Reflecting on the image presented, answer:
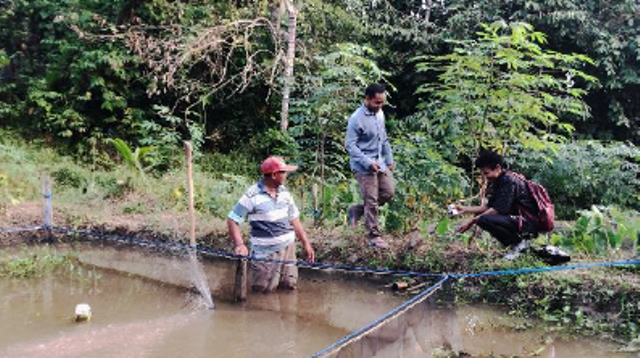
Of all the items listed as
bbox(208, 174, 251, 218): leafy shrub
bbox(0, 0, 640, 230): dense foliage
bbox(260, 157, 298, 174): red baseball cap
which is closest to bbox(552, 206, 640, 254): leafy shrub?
bbox(260, 157, 298, 174): red baseball cap

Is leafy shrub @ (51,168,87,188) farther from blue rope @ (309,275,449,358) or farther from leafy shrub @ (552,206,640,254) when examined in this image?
leafy shrub @ (552,206,640,254)

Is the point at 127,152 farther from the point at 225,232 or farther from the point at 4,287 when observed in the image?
the point at 4,287

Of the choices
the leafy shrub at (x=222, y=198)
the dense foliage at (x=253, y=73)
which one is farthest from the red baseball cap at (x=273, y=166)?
the leafy shrub at (x=222, y=198)

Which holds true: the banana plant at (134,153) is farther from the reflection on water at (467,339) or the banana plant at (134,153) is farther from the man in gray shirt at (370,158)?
the reflection on water at (467,339)

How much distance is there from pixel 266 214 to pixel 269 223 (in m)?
0.11

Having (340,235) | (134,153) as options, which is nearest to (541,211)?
(340,235)

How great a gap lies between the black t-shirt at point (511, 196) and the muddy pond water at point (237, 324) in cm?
102

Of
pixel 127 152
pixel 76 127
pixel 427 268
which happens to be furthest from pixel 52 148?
pixel 427 268

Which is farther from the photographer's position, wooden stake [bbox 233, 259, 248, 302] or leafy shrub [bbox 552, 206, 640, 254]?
leafy shrub [bbox 552, 206, 640, 254]

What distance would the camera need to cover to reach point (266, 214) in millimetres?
5836

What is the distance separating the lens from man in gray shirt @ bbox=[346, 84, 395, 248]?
6723mm

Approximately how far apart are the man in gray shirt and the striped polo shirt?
1104 millimetres

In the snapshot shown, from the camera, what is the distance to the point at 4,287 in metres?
6.70

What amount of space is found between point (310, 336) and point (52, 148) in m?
9.88
